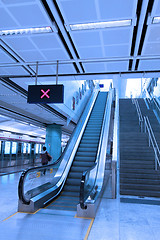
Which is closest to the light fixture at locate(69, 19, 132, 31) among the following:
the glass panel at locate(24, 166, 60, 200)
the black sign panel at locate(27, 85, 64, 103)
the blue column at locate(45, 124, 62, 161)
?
the black sign panel at locate(27, 85, 64, 103)

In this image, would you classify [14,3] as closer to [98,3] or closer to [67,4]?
[67,4]

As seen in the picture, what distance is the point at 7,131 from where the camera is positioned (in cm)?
1872

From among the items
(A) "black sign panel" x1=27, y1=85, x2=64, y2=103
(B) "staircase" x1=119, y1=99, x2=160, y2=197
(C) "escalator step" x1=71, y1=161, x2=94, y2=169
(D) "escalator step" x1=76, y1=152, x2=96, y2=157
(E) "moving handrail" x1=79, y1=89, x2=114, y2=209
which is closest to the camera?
(E) "moving handrail" x1=79, y1=89, x2=114, y2=209

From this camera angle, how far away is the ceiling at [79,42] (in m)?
3.25

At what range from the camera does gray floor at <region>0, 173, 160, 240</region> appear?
12.2 ft

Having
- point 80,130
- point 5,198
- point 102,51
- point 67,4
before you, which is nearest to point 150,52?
point 102,51

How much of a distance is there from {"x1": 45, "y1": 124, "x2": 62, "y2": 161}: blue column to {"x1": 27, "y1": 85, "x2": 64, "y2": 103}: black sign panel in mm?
10350

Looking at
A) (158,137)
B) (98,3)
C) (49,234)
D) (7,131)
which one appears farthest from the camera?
(7,131)

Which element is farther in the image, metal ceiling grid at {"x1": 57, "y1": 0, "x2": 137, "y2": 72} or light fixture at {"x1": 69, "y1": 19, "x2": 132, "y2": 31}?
light fixture at {"x1": 69, "y1": 19, "x2": 132, "y2": 31}

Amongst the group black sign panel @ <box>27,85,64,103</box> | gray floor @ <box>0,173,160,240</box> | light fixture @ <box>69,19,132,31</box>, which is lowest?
gray floor @ <box>0,173,160,240</box>

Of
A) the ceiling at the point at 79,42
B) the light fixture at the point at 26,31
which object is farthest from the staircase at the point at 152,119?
the light fixture at the point at 26,31

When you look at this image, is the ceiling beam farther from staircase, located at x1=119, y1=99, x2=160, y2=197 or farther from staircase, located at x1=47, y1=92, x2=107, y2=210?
staircase, located at x1=119, y1=99, x2=160, y2=197

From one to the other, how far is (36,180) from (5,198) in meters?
1.32

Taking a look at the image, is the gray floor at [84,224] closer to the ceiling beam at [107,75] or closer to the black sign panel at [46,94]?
the black sign panel at [46,94]
